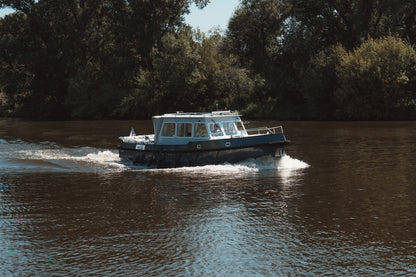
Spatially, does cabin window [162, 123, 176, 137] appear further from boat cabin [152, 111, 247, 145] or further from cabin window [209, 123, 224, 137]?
cabin window [209, 123, 224, 137]

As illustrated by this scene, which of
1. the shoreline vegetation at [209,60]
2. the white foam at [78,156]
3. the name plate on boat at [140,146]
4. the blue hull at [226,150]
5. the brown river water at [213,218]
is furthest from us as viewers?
the shoreline vegetation at [209,60]

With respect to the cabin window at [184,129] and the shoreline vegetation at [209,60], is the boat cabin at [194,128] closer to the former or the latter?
the cabin window at [184,129]

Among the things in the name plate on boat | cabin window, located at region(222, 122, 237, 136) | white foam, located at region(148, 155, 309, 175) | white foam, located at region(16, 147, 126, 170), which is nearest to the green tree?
cabin window, located at region(222, 122, 237, 136)

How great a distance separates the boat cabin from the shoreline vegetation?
122 ft

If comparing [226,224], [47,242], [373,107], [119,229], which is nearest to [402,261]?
[226,224]

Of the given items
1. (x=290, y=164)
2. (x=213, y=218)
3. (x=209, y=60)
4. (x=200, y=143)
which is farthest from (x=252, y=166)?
(x=209, y=60)

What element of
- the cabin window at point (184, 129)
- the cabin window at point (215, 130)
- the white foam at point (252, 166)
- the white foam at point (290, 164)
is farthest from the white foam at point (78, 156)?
the white foam at point (290, 164)

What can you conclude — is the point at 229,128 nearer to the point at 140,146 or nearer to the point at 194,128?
the point at 194,128

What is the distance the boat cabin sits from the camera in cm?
2755

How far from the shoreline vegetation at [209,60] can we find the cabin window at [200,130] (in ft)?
126

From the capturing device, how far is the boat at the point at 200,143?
2645 cm

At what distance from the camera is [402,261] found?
40.7ft

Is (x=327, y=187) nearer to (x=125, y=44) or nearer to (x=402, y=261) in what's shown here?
(x=402, y=261)

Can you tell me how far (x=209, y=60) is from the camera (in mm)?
74125
